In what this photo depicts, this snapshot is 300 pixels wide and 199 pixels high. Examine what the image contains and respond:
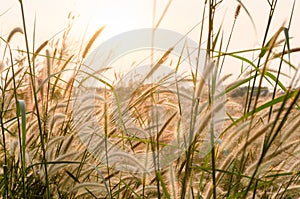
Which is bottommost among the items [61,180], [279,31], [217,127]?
[61,180]

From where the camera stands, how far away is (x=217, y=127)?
3.92ft

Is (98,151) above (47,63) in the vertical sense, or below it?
below

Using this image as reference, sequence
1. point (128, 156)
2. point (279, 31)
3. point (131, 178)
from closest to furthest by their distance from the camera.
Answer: point (279, 31) < point (128, 156) < point (131, 178)

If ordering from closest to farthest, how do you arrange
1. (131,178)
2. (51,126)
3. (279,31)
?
(279,31)
(131,178)
(51,126)

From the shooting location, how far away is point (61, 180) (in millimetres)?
1326

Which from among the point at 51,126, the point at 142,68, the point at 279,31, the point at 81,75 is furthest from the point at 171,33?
the point at 279,31

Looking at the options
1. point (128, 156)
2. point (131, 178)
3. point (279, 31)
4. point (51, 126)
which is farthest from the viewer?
point (51, 126)

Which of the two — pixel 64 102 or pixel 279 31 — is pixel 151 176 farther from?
pixel 279 31

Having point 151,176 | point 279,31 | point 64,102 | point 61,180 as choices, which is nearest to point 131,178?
point 151,176

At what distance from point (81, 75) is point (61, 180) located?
0.39 m

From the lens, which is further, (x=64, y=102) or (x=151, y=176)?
(x=64, y=102)

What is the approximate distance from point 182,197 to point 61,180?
492 mm

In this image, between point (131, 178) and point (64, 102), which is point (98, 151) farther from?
point (64, 102)

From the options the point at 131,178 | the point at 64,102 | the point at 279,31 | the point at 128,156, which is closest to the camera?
the point at 279,31
